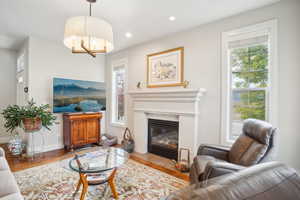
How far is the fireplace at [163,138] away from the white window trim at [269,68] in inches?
39.1

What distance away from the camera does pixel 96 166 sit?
6.47ft

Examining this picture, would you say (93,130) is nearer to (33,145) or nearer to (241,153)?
(33,145)

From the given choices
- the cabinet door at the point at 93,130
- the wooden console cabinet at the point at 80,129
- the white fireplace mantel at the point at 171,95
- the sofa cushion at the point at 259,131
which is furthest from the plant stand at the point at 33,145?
the sofa cushion at the point at 259,131

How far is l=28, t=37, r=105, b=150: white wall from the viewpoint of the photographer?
365cm

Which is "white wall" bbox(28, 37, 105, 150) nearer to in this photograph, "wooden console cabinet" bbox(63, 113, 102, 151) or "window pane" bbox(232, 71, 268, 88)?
"wooden console cabinet" bbox(63, 113, 102, 151)

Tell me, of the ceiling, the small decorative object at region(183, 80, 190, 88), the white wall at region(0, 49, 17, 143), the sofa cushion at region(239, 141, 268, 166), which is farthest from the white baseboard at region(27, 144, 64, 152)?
the sofa cushion at region(239, 141, 268, 166)

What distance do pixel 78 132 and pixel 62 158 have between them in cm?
74

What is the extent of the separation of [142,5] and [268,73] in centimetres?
215

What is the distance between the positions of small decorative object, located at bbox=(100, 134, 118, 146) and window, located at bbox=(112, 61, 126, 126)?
1.41ft

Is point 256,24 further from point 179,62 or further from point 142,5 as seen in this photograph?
point 142,5

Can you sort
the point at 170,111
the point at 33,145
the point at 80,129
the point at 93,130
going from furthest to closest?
the point at 93,130 → the point at 80,129 → the point at 33,145 → the point at 170,111

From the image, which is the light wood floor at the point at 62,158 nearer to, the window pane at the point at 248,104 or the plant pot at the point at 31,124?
the plant pot at the point at 31,124

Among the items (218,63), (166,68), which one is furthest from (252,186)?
(166,68)

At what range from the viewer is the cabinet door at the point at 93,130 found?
419 centimetres
